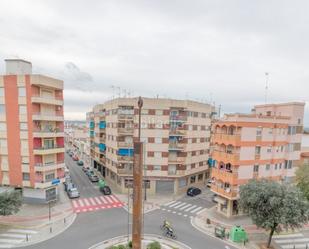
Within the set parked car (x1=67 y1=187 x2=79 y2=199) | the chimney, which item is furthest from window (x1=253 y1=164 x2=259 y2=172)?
the chimney

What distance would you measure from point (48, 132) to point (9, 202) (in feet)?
36.4

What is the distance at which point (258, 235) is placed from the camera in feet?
83.6

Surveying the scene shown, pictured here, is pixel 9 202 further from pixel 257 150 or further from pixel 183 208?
pixel 257 150

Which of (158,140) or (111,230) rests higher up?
(158,140)

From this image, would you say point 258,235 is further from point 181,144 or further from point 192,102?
point 192,102

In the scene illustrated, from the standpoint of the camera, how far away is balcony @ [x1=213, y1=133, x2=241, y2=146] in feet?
93.7

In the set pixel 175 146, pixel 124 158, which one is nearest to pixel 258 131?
pixel 175 146

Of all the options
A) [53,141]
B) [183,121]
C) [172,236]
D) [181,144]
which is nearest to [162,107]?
[183,121]

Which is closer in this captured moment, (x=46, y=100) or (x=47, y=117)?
(x=46, y=100)

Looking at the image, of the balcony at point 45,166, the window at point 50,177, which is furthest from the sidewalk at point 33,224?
the balcony at point 45,166

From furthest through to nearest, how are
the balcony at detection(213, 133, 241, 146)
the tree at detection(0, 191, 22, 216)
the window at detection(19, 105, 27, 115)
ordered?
the window at detection(19, 105, 27, 115), the balcony at detection(213, 133, 241, 146), the tree at detection(0, 191, 22, 216)

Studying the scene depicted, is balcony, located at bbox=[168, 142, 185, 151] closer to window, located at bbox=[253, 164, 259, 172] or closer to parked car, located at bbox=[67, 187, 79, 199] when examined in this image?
window, located at bbox=[253, 164, 259, 172]

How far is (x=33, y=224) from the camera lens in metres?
26.2

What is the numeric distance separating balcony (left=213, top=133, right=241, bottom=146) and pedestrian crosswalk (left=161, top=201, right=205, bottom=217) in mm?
10908
